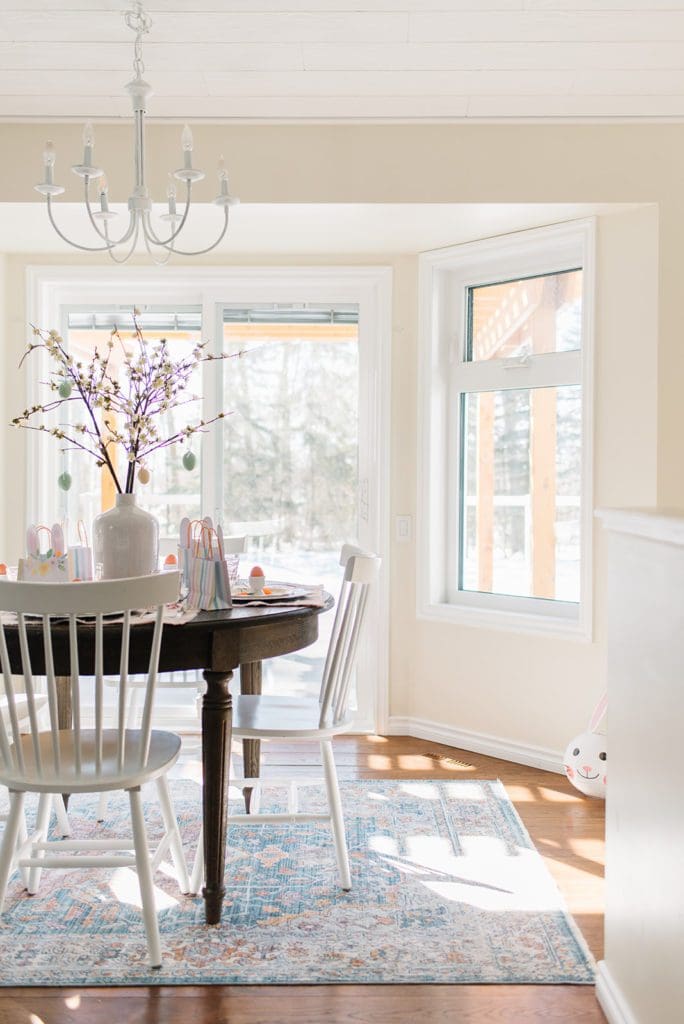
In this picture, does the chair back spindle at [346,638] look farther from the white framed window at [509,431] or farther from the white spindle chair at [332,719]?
the white framed window at [509,431]

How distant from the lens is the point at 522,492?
151 inches

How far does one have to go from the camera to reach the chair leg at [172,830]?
2383 mm

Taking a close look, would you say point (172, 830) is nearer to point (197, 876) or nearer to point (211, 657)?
point (197, 876)

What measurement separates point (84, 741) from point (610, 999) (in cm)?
136

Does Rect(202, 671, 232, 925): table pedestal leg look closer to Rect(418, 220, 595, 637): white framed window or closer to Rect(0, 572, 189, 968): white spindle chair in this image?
Rect(0, 572, 189, 968): white spindle chair

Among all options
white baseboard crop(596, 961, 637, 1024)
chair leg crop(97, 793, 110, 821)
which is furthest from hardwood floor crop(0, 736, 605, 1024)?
chair leg crop(97, 793, 110, 821)

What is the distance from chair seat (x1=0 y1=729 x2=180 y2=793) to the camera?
2021 mm

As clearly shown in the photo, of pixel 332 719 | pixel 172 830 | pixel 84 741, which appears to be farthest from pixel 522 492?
pixel 84 741

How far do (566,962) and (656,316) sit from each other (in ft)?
7.21
